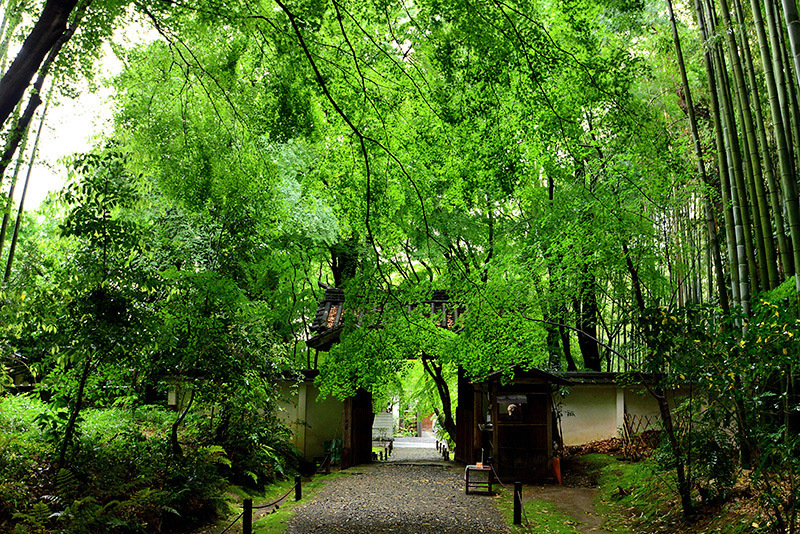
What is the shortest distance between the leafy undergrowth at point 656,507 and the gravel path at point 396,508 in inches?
66.7

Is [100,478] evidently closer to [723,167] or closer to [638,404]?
[723,167]

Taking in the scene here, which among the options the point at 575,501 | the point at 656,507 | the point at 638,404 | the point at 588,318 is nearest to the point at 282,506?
the point at 575,501

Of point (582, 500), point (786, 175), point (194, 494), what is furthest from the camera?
point (582, 500)

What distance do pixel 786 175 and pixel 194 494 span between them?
7169mm

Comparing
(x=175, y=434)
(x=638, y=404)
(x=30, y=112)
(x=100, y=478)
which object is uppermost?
(x=30, y=112)

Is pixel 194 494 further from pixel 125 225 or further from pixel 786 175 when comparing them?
pixel 786 175

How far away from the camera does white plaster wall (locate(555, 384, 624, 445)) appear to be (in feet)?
42.7

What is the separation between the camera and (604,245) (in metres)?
7.70

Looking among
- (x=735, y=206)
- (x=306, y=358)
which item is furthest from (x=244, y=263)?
(x=306, y=358)

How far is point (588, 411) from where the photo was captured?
1309 centimetres

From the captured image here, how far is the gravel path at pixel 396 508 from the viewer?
743 cm

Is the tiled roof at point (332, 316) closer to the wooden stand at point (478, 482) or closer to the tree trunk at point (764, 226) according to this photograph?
the wooden stand at point (478, 482)

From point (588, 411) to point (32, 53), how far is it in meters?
12.5

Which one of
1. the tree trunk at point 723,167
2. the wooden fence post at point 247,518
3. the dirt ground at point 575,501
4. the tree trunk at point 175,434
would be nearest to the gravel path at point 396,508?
the wooden fence post at point 247,518
